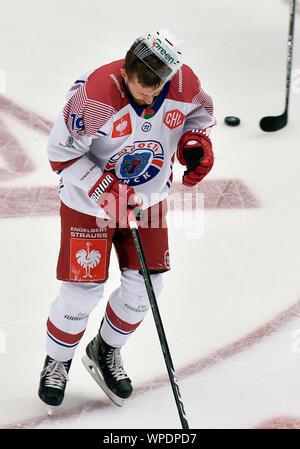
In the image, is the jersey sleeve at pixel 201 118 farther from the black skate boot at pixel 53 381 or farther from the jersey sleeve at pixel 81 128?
the black skate boot at pixel 53 381

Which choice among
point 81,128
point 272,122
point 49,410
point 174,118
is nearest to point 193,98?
point 174,118

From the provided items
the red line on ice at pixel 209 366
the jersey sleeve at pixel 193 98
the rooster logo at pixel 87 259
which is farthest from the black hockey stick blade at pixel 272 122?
the rooster logo at pixel 87 259

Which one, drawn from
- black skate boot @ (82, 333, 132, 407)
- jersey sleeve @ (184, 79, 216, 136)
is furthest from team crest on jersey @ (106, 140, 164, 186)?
black skate boot @ (82, 333, 132, 407)

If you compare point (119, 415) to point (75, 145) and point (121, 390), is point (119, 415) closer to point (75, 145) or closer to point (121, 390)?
point (121, 390)

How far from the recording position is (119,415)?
8.62ft

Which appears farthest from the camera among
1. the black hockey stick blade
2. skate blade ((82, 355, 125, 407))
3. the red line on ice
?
the black hockey stick blade

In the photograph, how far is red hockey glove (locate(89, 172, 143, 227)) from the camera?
235 centimetres

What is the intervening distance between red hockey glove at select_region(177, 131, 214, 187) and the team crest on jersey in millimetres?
71

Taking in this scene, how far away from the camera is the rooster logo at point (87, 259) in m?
2.48

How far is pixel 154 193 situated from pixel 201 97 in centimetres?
32

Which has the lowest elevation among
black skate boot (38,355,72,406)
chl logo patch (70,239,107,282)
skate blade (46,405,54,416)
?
skate blade (46,405,54,416)

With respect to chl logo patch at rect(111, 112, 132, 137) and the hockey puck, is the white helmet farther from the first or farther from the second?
the hockey puck

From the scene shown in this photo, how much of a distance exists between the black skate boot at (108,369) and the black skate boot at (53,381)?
12 centimetres

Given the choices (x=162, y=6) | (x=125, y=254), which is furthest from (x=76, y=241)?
(x=162, y=6)
